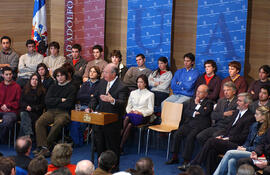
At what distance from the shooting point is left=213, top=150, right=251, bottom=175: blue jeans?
4961mm

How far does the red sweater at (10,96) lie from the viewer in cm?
711

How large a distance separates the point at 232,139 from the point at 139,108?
1.99 meters

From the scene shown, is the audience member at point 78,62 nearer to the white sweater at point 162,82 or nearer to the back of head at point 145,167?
the white sweater at point 162,82

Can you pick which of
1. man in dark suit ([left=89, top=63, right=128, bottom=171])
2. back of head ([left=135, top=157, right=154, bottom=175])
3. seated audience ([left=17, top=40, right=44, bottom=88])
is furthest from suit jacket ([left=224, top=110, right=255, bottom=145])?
seated audience ([left=17, top=40, right=44, bottom=88])

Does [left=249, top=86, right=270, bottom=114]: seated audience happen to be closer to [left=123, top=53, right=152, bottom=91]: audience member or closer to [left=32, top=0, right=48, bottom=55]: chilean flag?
[left=123, top=53, right=152, bottom=91]: audience member

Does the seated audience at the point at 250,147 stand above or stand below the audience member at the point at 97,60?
below

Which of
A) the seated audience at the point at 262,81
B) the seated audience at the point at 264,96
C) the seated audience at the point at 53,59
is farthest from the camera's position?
the seated audience at the point at 53,59

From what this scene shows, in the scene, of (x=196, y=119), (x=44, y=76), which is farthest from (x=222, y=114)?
(x=44, y=76)

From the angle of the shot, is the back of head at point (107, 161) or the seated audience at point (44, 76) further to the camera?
the seated audience at point (44, 76)

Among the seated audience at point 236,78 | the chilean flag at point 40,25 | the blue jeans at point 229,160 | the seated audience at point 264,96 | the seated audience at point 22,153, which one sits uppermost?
the chilean flag at point 40,25

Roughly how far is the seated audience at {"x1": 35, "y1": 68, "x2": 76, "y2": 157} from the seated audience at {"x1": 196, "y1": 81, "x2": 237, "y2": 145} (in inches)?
94.1

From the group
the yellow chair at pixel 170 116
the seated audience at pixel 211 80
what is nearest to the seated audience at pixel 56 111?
the yellow chair at pixel 170 116

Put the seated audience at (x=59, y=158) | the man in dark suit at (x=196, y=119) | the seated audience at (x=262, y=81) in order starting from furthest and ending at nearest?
1. the seated audience at (x=262, y=81)
2. the man in dark suit at (x=196, y=119)
3. the seated audience at (x=59, y=158)

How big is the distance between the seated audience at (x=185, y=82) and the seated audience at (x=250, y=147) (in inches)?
79.4
